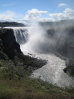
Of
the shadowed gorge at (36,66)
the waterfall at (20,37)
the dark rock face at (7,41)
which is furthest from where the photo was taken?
the waterfall at (20,37)

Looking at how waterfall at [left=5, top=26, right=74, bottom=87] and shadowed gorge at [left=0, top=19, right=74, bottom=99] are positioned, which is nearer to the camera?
shadowed gorge at [left=0, top=19, right=74, bottom=99]

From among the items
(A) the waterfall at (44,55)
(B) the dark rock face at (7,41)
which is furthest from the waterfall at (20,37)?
(B) the dark rock face at (7,41)

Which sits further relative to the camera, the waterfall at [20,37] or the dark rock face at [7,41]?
the waterfall at [20,37]

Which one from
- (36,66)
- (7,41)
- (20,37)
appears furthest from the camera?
(20,37)

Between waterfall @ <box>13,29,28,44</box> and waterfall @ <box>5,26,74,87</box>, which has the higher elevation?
waterfall @ <box>13,29,28,44</box>

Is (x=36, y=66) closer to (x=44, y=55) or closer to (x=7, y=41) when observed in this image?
(x=7, y=41)

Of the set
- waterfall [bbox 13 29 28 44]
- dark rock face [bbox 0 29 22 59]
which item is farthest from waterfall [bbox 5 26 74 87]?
dark rock face [bbox 0 29 22 59]

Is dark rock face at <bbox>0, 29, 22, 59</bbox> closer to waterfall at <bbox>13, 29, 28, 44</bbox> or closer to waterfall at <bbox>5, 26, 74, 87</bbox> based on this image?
waterfall at <bbox>5, 26, 74, 87</bbox>

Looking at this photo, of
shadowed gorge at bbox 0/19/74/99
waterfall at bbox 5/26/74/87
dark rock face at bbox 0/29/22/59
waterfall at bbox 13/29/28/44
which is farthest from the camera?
waterfall at bbox 13/29/28/44

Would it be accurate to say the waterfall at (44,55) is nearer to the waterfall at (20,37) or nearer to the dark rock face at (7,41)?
the waterfall at (20,37)

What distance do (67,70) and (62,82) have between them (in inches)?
267

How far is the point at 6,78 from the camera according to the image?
656 inches

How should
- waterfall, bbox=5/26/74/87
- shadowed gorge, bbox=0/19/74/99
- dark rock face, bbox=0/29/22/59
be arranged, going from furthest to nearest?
dark rock face, bbox=0/29/22/59 < waterfall, bbox=5/26/74/87 < shadowed gorge, bbox=0/19/74/99

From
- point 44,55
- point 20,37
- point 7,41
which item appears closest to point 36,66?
point 7,41
